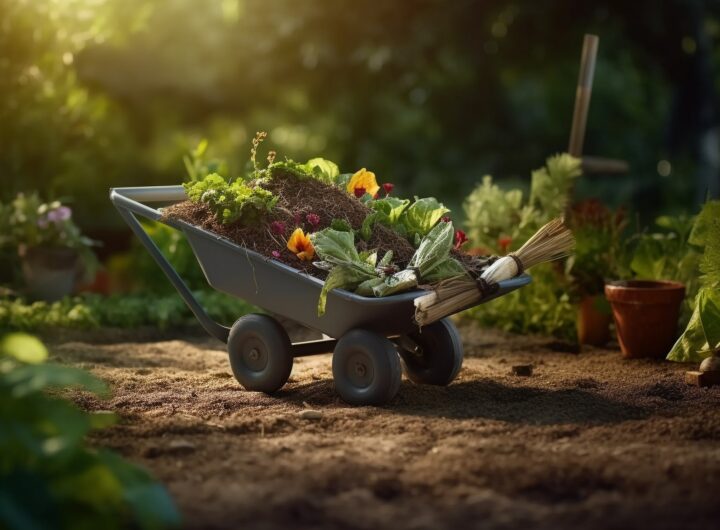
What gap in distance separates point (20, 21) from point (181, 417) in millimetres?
4832

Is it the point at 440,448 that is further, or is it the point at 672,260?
the point at 672,260

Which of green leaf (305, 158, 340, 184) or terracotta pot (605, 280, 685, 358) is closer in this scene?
green leaf (305, 158, 340, 184)

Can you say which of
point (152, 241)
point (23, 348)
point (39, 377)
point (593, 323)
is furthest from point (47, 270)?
point (39, 377)

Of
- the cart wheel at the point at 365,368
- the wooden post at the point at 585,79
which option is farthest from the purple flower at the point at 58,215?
the wooden post at the point at 585,79

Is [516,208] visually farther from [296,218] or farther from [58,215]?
[58,215]

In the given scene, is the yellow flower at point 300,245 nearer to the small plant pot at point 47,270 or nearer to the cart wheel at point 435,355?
the cart wheel at point 435,355

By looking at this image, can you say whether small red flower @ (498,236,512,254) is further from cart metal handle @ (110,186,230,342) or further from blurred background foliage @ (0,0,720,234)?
blurred background foliage @ (0,0,720,234)

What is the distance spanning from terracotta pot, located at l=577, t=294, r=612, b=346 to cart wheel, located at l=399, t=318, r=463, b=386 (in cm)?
142

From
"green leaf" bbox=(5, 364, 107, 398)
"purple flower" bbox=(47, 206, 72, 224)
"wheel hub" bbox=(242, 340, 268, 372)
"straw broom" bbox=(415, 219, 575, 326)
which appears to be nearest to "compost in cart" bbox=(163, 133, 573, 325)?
"straw broom" bbox=(415, 219, 575, 326)

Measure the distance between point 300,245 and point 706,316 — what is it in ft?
6.45

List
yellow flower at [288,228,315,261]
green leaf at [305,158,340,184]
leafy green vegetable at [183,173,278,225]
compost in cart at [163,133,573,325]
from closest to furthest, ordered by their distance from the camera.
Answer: compost in cart at [163,133,573,325]
yellow flower at [288,228,315,261]
leafy green vegetable at [183,173,278,225]
green leaf at [305,158,340,184]

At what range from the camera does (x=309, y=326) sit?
15.0 ft

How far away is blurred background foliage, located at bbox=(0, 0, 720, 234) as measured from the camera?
825 centimetres

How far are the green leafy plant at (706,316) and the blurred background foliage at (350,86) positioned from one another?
4.92 m
